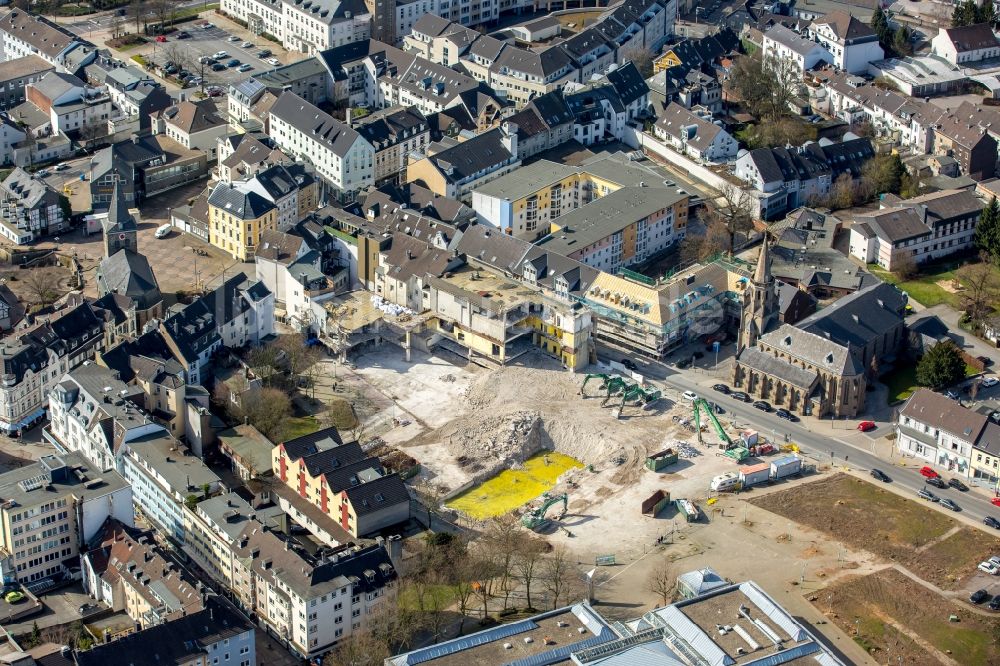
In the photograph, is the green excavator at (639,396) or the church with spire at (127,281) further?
the church with spire at (127,281)

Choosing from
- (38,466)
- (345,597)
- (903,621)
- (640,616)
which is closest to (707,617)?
(640,616)

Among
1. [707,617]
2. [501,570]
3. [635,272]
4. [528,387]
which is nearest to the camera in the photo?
[707,617]

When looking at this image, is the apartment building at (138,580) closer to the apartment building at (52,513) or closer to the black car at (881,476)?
the apartment building at (52,513)

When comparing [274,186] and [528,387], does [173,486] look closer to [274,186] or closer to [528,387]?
[528,387]

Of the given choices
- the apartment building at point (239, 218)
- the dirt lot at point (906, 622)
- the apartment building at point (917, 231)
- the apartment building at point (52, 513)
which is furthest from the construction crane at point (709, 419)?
the apartment building at point (239, 218)

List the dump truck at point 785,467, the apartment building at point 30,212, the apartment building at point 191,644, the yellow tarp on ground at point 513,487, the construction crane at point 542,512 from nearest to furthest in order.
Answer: the apartment building at point 191,644
the construction crane at point 542,512
the yellow tarp on ground at point 513,487
the dump truck at point 785,467
the apartment building at point 30,212

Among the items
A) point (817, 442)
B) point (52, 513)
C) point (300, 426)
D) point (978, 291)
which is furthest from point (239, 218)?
point (978, 291)

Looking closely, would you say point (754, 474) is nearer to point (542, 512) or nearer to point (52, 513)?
point (542, 512)
